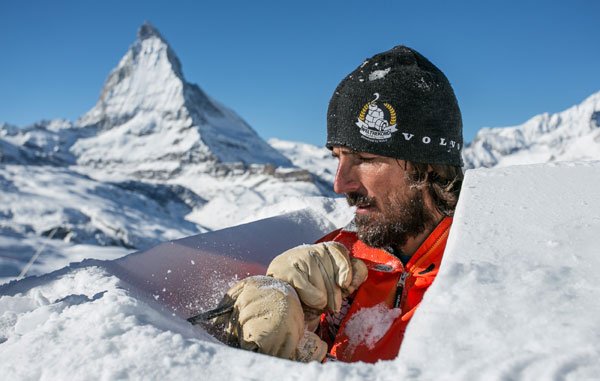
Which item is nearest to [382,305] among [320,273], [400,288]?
[400,288]

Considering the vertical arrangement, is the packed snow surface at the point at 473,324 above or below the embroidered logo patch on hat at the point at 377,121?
below

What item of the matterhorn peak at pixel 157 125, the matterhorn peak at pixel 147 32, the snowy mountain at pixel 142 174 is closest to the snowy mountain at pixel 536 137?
the snowy mountain at pixel 142 174

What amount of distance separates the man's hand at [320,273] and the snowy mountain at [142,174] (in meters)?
1.35

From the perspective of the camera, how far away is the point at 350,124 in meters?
1.95

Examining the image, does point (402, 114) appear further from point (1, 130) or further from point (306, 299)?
A: point (1, 130)

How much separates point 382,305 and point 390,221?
364mm

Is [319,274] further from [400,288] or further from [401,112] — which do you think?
[401,112]

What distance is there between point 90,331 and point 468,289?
0.75 meters

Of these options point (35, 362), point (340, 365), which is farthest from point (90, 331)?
point (340, 365)

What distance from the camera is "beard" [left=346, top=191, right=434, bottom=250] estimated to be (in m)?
1.83

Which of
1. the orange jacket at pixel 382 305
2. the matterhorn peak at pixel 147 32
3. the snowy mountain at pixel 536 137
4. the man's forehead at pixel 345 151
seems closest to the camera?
the orange jacket at pixel 382 305

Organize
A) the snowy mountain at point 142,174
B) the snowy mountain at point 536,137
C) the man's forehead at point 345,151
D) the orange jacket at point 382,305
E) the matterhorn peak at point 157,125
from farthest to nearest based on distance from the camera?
the snowy mountain at point 536,137
the matterhorn peak at point 157,125
the snowy mountain at point 142,174
the man's forehead at point 345,151
the orange jacket at point 382,305

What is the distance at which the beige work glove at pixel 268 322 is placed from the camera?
1.21 meters

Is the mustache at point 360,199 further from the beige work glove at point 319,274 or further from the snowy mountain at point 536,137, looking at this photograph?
the snowy mountain at point 536,137
